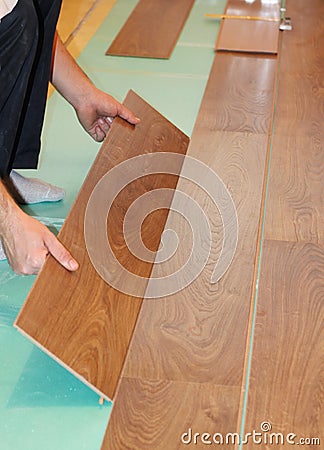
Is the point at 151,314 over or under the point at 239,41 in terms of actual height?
over

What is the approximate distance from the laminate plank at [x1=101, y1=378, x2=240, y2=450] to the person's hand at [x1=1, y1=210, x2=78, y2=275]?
34 centimetres

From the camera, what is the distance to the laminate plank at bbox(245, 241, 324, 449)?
5.65 feet

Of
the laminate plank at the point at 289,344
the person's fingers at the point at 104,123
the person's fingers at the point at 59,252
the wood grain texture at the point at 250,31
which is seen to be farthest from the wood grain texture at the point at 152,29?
the person's fingers at the point at 59,252

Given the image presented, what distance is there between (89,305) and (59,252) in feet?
0.49

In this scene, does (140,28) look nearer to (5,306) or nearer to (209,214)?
(209,214)

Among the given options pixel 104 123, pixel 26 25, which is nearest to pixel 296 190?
pixel 104 123

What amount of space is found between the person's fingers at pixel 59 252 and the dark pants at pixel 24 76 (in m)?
0.52

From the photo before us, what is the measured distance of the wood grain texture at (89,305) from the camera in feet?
5.72

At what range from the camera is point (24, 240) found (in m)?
1.84

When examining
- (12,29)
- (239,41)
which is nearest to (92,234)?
(12,29)

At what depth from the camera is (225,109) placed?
3199mm

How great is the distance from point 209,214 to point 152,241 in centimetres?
23

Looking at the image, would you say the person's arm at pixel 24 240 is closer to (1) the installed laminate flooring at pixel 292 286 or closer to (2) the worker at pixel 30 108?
(2) the worker at pixel 30 108

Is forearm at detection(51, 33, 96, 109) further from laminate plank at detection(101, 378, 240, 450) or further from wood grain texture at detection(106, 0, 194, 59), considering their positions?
wood grain texture at detection(106, 0, 194, 59)
